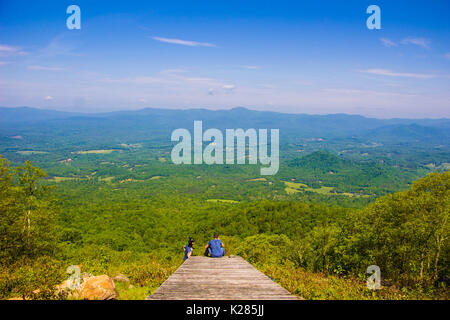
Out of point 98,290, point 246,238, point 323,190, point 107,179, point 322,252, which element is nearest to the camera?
point 98,290

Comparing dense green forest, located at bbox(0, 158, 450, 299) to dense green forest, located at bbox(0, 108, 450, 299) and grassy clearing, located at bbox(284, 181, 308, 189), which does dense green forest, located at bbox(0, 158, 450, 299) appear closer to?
dense green forest, located at bbox(0, 108, 450, 299)

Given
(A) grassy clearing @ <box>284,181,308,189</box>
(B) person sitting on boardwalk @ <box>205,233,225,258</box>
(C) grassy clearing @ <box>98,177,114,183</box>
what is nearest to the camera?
(B) person sitting on boardwalk @ <box>205,233,225,258</box>

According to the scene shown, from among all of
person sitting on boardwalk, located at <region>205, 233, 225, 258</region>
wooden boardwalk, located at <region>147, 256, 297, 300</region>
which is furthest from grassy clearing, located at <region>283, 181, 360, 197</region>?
wooden boardwalk, located at <region>147, 256, 297, 300</region>

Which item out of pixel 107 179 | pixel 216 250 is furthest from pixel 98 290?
pixel 107 179

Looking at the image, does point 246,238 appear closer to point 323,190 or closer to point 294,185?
point 323,190

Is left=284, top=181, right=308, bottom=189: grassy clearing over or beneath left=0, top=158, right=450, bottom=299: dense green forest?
beneath

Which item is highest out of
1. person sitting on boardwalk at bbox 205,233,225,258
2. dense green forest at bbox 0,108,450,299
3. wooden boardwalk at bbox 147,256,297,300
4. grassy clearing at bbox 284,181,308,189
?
wooden boardwalk at bbox 147,256,297,300
